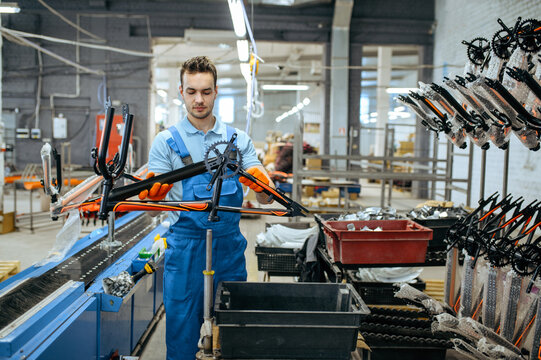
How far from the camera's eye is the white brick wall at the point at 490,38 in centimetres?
579

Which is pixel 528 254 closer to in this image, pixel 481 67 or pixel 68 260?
pixel 481 67

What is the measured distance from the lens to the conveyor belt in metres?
1.65

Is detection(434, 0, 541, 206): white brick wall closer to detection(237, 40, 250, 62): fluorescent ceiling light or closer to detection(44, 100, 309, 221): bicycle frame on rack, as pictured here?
detection(237, 40, 250, 62): fluorescent ceiling light

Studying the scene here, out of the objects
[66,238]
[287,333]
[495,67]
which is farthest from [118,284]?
[495,67]

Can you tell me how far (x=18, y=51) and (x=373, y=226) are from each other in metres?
10.1

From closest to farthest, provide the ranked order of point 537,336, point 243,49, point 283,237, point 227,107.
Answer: point 537,336, point 283,237, point 243,49, point 227,107

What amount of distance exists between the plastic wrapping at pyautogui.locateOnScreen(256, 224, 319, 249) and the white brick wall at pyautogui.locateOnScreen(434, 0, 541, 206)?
381 centimetres

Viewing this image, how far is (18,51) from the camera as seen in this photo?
383 inches

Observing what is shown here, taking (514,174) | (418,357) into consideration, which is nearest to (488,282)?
(418,357)

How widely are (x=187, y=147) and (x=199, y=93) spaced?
25cm

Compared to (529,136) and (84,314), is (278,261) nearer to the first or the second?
(84,314)

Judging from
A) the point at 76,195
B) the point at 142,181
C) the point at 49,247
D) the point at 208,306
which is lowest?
the point at 49,247

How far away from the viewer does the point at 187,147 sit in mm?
1986

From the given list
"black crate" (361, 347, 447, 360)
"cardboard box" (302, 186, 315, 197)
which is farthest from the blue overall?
"cardboard box" (302, 186, 315, 197)
